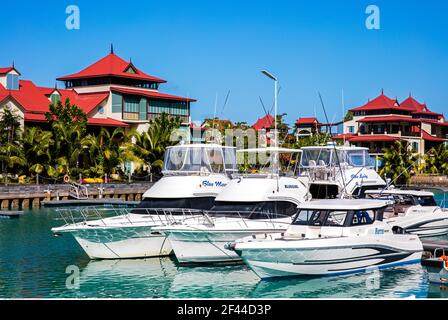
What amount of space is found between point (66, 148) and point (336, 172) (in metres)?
24.0

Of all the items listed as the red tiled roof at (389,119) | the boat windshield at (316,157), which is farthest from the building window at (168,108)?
the boat windshield at (316,157)

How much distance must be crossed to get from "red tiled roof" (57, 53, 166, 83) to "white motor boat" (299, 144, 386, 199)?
1298 inches

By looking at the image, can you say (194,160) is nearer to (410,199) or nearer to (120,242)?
(120,242)

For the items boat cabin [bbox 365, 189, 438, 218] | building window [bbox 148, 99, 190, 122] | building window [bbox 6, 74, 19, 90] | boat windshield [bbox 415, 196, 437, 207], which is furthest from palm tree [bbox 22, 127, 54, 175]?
boat windshield [bbox 415, 196, 437, 207]

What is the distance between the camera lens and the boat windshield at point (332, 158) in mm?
26203

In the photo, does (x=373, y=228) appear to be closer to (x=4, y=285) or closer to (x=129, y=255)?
(x=129, y=255)

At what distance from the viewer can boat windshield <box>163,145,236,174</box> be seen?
77.2 feet

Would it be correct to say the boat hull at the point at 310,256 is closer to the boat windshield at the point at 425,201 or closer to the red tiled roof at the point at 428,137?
the boat windshield at the point at 425,201

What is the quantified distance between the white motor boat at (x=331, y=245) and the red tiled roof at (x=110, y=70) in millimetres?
41206

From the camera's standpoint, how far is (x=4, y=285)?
16.8m

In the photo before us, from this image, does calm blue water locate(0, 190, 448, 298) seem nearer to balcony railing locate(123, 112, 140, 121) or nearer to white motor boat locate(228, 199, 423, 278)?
white motor boat locate(228, 199, 423, 278)

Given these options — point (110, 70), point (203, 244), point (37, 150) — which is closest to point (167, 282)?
point (203, 244)

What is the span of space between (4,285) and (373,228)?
9181 mm

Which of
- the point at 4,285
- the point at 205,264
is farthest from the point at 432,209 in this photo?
the point at 4,285
